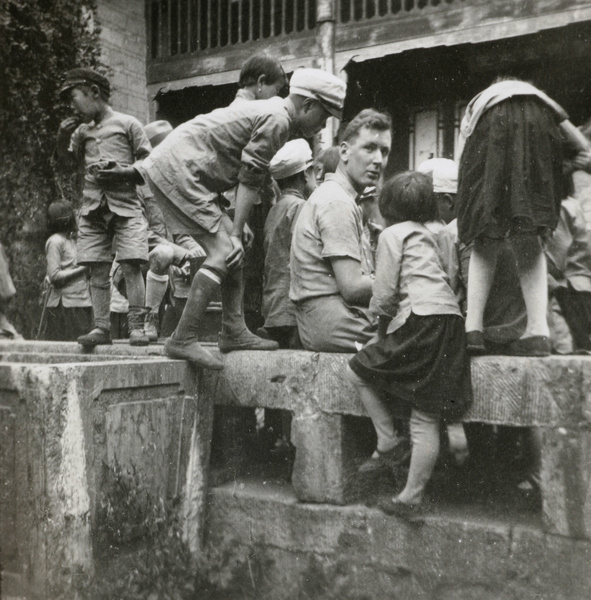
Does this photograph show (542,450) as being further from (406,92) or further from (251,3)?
(251,3)

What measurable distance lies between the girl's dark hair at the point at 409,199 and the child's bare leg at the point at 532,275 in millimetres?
367

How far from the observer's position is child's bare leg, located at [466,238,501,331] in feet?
9.58

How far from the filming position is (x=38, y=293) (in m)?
8.01

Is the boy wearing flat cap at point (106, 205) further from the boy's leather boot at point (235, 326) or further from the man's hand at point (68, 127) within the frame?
the boy's leather boot at point (235, 326)

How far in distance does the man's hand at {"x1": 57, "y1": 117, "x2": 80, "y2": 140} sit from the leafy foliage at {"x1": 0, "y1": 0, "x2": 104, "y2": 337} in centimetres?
290

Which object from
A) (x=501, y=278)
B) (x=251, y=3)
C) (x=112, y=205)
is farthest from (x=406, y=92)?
(x=501, y=278)

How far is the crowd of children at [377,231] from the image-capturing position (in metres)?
2.85

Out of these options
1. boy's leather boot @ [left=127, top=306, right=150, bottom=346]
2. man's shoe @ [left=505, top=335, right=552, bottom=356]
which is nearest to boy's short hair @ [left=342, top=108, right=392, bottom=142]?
man's shoe @ [left=505, top=335, right=552, bottom=356]

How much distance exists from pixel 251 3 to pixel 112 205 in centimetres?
373

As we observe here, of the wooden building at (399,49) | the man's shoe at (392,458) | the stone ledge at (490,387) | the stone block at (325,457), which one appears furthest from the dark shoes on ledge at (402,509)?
the wooden building at (399,49)

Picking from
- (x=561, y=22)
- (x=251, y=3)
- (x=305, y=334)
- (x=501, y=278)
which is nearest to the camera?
(x=501, y=278)

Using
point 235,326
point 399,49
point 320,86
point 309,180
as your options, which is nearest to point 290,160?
point 309,180

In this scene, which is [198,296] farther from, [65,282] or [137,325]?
[65,282]

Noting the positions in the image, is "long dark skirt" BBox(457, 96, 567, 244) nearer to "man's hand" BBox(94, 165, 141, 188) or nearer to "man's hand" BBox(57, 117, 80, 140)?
"man's hand" BBox(94, 165, 141, 188)
